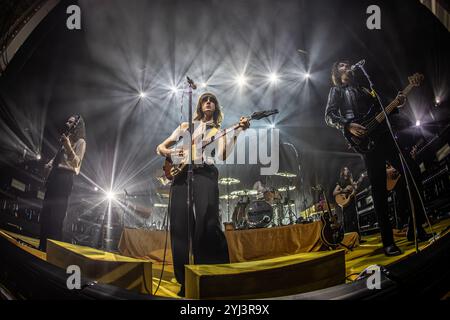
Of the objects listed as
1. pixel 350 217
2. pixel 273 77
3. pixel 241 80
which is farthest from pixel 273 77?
pixel 350 217

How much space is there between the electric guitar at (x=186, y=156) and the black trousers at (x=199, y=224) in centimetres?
7

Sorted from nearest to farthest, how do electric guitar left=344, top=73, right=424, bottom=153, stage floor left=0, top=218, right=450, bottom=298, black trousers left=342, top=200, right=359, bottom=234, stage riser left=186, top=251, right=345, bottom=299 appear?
stage riser left=186, top=251, right=345, bottom=299
stage floor left=0, top=218, right=450, bottom=298
black trousers left=342, top=200, right=359, bottom=234
electric guitar left=344, top=73, right=424, bottom=153

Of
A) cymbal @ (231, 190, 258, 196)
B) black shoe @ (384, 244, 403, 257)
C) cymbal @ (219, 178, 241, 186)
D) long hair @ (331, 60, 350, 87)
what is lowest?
black shoe @ (384, 244, 403, 257)

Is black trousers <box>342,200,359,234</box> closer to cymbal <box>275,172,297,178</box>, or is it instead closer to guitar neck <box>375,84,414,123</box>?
cymbal <box>275,172,297,178</box>

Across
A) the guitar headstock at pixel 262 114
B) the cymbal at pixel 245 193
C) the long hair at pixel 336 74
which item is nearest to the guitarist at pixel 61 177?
the cymbal at pixel 245 193

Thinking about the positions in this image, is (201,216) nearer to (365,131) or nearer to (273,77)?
(273,77)

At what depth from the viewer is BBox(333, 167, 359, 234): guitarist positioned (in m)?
1.98

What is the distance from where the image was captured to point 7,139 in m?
2.35

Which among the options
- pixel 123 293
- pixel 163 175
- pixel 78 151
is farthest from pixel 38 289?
pixel 163 175

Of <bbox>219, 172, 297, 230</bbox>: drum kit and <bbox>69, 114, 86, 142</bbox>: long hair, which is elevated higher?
<bbox>69, 114, 86, 142</bbox>: long hair

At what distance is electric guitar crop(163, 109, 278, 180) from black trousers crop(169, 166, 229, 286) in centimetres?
7

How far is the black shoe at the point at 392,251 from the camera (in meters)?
1.90

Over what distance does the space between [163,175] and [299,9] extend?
1.79 m

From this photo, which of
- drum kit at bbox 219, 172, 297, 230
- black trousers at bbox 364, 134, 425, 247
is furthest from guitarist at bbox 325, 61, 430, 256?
drum kit at bbox 219, 172, 297, 230
